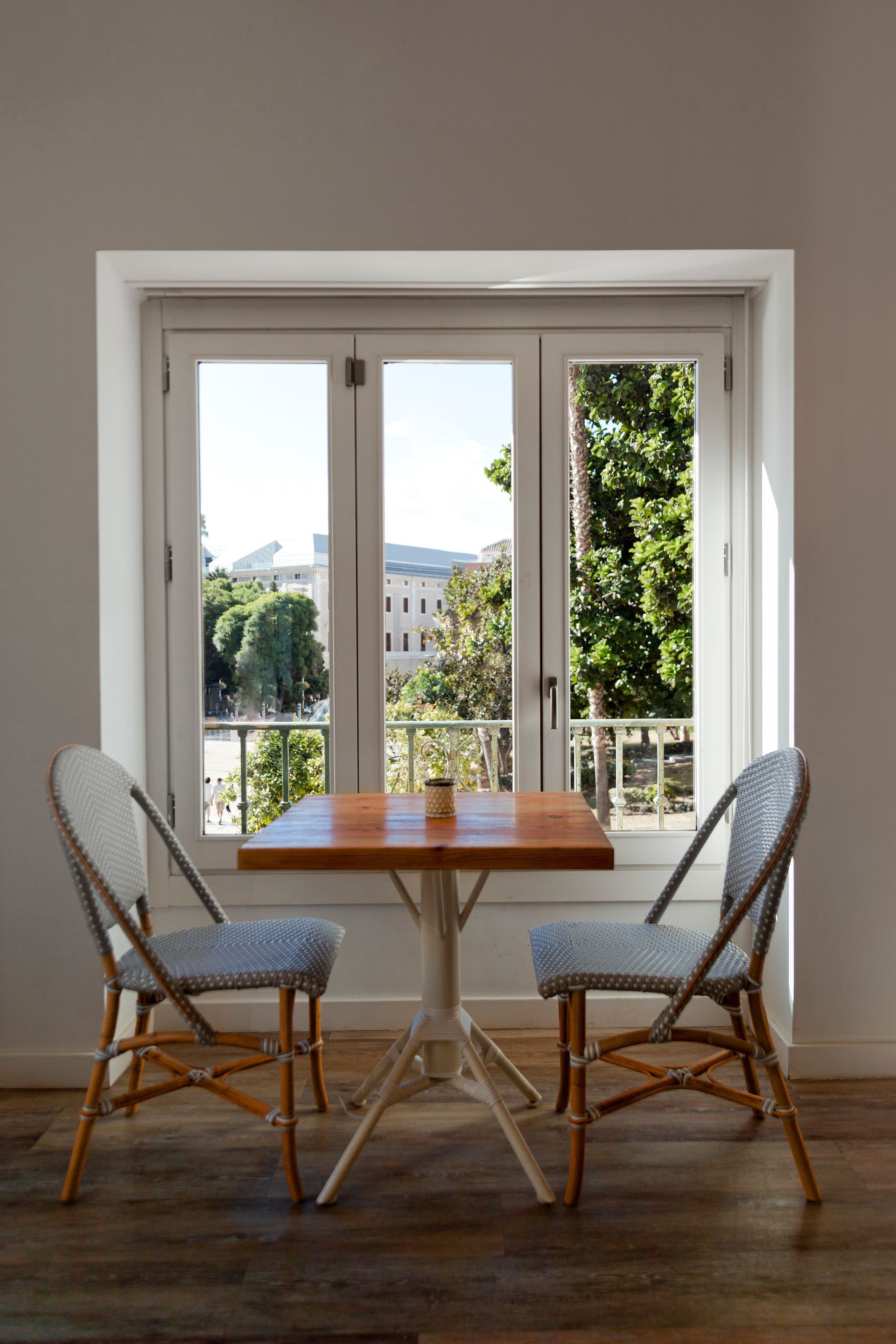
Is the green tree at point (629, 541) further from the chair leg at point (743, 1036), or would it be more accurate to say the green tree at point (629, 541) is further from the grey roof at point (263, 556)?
the chair leg at point (743, 1036)

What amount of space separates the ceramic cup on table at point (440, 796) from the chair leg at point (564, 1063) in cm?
58

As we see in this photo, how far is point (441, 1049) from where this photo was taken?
220cm

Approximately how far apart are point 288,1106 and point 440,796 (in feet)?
2.52

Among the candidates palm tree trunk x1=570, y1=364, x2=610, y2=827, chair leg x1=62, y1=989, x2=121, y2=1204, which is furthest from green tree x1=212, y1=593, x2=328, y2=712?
chair leg x1=62, y1=989, x2=121, y2=1204

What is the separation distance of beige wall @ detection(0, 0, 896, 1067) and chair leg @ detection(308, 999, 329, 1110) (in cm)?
72

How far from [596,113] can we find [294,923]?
7.80ft

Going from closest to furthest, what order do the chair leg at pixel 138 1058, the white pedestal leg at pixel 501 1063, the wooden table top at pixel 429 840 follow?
1. the wooden table top at pixel 429 840
2. the chair leg at pixel 138 1058
3. the white pedestal leg at pixel 501 1063

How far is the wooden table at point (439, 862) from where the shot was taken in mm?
1835

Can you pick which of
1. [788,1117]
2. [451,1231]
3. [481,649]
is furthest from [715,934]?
[481,649]

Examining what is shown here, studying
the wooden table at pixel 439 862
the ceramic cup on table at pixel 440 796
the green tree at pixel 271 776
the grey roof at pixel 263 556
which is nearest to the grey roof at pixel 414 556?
the grey roof at pixel 263 556

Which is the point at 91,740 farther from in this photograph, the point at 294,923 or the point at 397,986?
the point at 397,986

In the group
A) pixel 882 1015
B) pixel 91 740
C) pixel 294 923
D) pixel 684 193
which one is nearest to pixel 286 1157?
pixel 294 923

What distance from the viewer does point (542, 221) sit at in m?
2.48

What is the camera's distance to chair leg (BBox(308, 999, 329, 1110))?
2.18 metres
